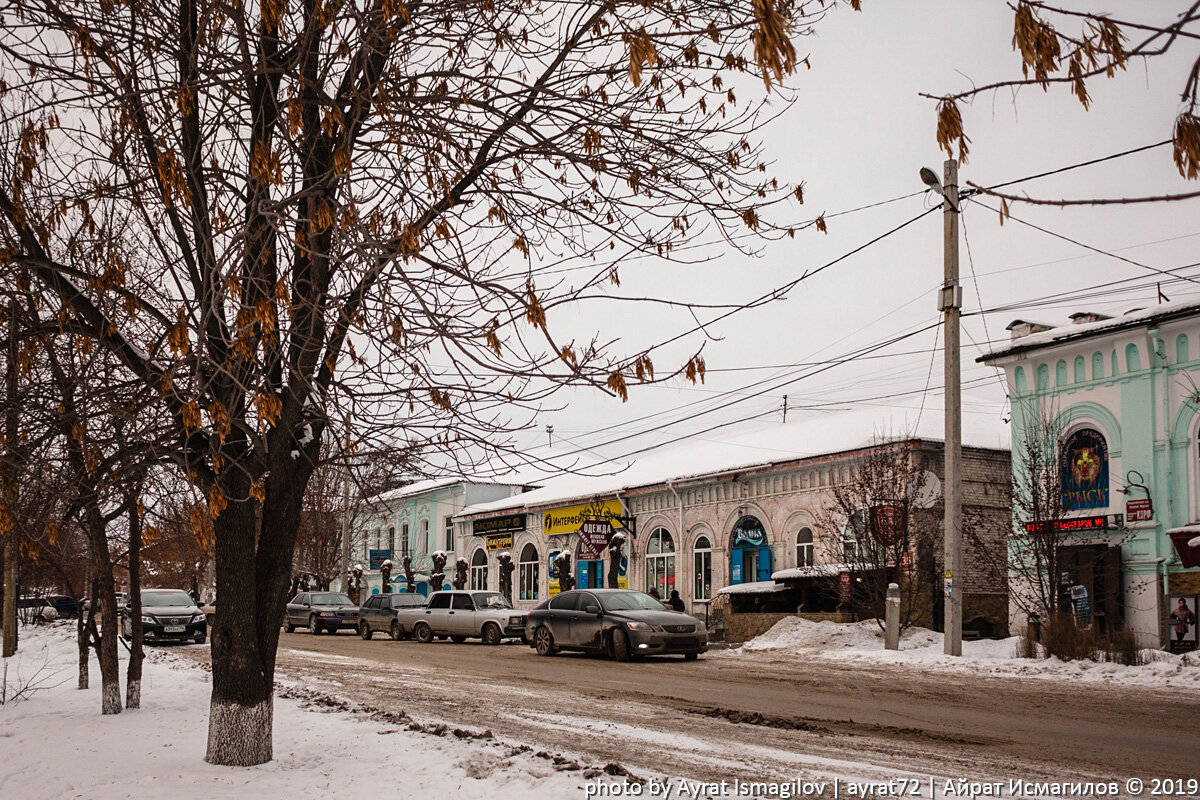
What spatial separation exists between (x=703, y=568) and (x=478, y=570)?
2027cm

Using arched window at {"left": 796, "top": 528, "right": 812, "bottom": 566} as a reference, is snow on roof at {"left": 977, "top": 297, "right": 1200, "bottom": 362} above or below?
above

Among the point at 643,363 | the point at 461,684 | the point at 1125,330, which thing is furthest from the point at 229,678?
the point at 1125,330

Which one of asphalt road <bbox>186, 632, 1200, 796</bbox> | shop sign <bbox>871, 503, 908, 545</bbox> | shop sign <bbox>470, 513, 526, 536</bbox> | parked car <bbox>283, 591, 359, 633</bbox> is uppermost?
shop sign <bbox>871, 503, 908, 545</bbox>

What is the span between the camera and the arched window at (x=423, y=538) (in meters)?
60.0

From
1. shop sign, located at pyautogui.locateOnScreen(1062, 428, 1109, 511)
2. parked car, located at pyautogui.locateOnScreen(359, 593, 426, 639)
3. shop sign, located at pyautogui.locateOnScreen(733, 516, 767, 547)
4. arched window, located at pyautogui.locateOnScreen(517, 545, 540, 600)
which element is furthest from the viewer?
arched window, located at pyautogui.locateOnScreen(517, 545, 540, 600)

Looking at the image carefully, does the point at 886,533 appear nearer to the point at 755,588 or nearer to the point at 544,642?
the point at 755,588

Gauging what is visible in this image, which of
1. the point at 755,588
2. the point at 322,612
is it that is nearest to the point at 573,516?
the point at 322,612

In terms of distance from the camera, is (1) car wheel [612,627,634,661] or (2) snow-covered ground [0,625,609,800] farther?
(1) car wheel [612,627,634,661]

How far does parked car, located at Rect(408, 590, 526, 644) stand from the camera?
1148 inches

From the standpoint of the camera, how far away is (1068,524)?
77.3ft

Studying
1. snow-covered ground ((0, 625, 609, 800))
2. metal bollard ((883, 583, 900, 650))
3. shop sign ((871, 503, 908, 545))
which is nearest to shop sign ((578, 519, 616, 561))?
shop sign ((871, 503, 908, 545))

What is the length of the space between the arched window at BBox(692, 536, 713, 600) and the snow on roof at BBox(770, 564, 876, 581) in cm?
463

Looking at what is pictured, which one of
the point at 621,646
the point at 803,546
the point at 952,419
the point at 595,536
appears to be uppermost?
the point at 952,419

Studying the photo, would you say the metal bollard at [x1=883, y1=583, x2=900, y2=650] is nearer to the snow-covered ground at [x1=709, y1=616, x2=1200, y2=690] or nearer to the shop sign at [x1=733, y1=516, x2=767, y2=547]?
the snow-covered ground at [x1=709, y1=616, x2=1200, y2=690]
